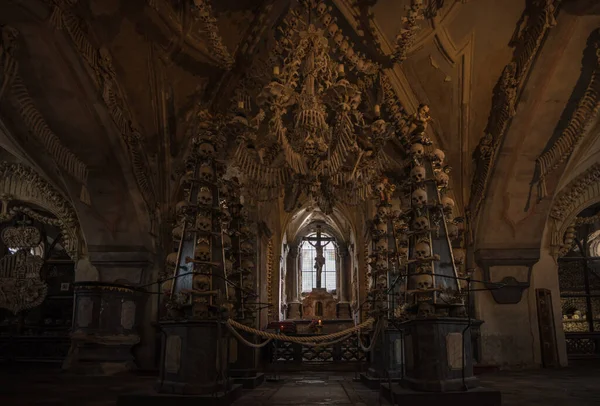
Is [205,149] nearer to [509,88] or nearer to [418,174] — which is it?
[418,174]

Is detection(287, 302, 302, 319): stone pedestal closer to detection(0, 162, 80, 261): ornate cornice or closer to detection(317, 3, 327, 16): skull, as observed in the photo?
detection(0, 162, 80, 261): ornate cornice

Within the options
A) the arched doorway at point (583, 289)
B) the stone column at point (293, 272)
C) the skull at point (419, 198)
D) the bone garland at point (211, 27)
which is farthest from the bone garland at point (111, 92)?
the stone column at point (293, 272)

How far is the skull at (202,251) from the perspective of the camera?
19.7 feet

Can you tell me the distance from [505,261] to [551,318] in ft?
4.79

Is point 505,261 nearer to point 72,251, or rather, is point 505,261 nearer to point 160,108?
point 160,108

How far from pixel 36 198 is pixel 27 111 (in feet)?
15.4

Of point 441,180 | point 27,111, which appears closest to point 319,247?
point 27,111

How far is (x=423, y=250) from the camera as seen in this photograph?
5.91 meters

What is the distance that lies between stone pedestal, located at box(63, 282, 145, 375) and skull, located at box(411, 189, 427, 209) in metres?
5.92

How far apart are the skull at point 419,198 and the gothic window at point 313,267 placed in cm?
2077

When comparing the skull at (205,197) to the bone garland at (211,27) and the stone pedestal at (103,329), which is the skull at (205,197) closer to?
the bone garland at (211,27)

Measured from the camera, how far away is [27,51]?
744 centimetres

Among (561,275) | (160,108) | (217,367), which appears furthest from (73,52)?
(561,275)

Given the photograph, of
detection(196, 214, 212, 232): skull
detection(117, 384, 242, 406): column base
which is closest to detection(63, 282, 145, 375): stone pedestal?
detection(196, 214, 212, 232): skull
